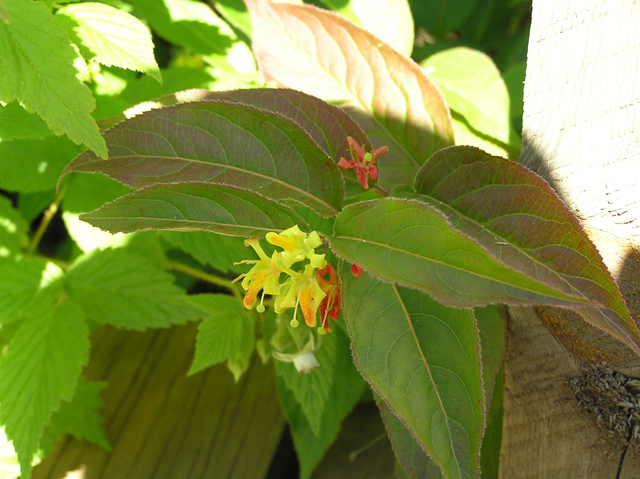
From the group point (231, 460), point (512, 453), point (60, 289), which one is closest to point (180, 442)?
point (231, 460)

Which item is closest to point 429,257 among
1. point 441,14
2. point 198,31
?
point 198,31

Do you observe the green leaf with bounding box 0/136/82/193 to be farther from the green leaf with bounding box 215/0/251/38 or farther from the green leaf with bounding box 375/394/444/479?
the green leaf with bounding box 375/394/444/479

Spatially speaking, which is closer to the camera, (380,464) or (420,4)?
(380,464)

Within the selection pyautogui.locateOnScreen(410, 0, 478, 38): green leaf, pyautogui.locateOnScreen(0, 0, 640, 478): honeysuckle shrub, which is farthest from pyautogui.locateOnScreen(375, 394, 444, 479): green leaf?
pyautogui.locateOnScreen(410, 0, 478, 38): green leaf

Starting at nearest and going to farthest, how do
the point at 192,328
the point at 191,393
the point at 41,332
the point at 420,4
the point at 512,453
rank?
the point at 512,453
the point at 41,332
the point at 191,393
the point at 192,328
the point at 420,4

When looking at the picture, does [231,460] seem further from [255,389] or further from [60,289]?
[60,289]

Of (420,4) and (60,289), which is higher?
(420,4)

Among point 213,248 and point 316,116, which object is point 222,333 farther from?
point 316,116
